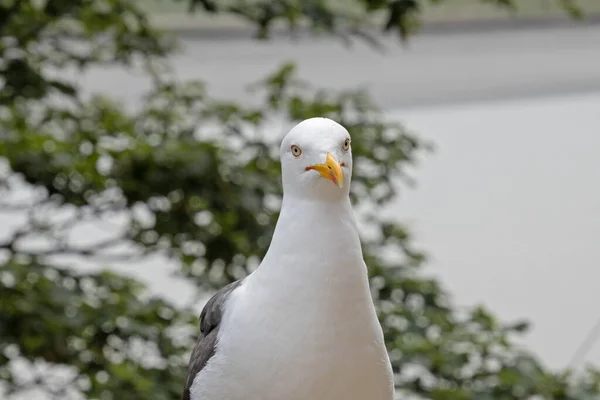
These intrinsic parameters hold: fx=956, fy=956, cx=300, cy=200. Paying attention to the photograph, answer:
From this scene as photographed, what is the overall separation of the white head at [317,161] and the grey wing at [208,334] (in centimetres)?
11

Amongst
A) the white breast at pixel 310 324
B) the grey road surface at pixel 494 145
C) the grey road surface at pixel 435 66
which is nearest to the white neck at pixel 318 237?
the white breast at pixel 310 324

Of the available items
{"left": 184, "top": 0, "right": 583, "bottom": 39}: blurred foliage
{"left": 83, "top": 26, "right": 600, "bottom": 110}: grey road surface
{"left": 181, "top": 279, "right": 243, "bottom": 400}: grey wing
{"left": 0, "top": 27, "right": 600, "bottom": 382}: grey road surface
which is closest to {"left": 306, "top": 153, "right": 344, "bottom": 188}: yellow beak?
{"left": 181, "top": 279, "right": 243, "bottom": 400}: grey wing

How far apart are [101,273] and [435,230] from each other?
1.82 m

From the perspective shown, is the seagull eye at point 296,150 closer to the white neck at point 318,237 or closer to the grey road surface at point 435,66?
the white neck at point 318,237

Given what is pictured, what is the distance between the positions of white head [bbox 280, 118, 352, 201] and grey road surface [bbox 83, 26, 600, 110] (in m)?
2.66

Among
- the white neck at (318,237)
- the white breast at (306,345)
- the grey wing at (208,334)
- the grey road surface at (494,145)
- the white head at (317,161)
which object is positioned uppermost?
the white head at (317,161)

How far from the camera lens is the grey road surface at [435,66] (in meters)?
3.32

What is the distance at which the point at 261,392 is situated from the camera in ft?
2.11

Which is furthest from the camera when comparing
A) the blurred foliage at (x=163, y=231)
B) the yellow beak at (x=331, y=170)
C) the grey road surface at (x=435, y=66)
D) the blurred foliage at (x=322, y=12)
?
the grey road surface at (x=435, y=66)

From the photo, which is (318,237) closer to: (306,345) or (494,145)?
(306,345)

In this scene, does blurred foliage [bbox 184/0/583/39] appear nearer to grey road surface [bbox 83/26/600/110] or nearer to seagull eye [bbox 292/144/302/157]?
seagull eye [bbox 292/144/302/157]

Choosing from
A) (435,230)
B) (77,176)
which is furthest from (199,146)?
(435,230)

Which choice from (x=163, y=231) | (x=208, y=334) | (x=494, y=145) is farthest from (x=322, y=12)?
(x=494, y=145)

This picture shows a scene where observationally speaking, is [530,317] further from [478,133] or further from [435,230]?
[478,133]
